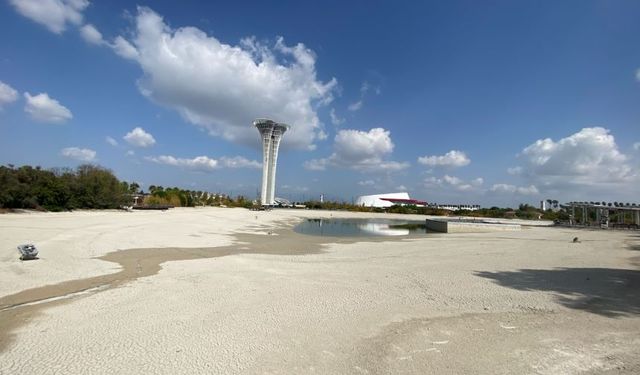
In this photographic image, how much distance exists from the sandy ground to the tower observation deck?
320ft

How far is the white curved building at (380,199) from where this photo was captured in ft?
447

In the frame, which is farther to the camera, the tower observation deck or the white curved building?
the white curved building

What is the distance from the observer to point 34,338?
6598 mm

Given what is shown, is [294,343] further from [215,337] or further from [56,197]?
[56,197]

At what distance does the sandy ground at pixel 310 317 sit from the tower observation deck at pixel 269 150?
9750cm

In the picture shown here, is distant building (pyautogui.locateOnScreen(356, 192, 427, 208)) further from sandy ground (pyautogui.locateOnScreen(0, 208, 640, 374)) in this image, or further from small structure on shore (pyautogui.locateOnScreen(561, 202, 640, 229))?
sandy ground (pyautogui.locateOnScreen(0, 208, 640, 374))

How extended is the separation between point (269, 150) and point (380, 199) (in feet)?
160

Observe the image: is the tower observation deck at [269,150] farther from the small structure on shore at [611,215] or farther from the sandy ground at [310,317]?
the sandy ground at [310,317]

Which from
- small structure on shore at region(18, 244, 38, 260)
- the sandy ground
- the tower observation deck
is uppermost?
the tower observation deck

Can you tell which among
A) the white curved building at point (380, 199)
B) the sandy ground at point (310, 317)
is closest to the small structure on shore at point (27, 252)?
the sandy ground at point (310, 317)

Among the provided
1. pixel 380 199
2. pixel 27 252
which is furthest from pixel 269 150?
pixel 27 252

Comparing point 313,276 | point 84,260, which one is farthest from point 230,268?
point 84,260

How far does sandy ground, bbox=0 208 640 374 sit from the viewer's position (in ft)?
19.5

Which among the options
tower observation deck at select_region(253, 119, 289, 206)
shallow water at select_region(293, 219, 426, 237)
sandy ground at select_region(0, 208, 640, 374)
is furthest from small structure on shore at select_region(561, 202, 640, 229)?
tower observation deck at select_region(253, 119, 289, 206)
